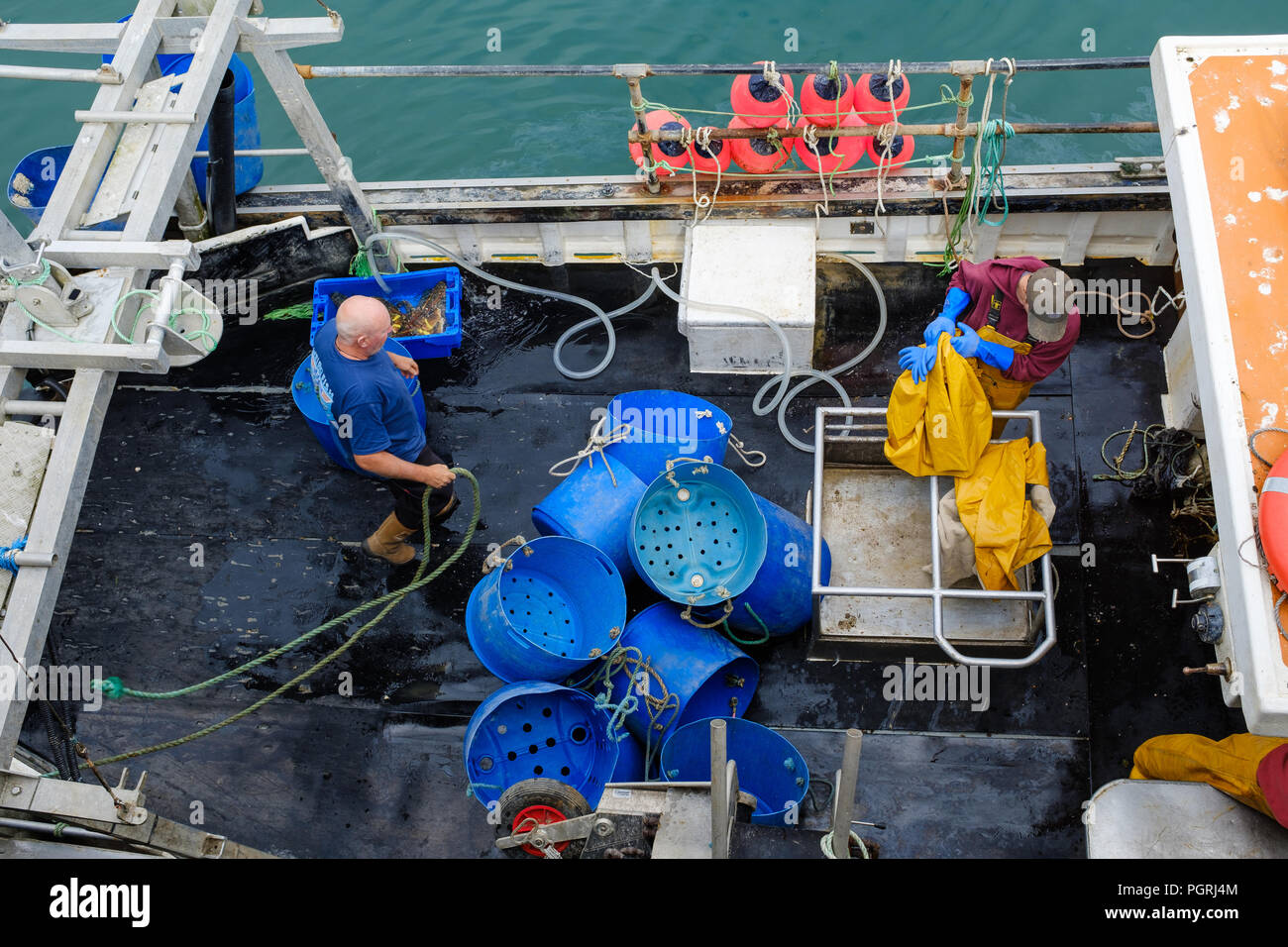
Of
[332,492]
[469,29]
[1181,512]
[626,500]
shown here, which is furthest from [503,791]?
[469,29]

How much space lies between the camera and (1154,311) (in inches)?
225

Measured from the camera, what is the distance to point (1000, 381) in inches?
191

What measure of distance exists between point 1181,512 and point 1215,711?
96cm

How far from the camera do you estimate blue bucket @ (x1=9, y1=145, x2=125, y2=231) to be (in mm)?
5953

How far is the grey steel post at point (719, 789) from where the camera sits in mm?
2828

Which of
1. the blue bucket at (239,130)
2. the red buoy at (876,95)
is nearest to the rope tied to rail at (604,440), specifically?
the blue bucket at (239,130)

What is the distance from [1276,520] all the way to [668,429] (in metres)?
2.51

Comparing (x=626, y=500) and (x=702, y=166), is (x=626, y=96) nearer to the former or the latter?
(x=702, y=166)

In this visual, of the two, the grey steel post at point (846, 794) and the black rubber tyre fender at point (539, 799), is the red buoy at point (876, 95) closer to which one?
the black rubber tyre fender at point (539, 799)

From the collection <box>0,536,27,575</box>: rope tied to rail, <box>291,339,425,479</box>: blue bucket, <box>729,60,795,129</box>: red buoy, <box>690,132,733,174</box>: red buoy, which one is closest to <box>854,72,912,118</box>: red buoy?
<box>729,60,795,129</box>: red buoy

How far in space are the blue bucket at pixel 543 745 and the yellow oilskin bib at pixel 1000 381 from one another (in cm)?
239

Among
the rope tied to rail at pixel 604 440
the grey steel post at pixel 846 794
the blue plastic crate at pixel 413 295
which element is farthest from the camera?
the blue plastic crate at pixel 413 295

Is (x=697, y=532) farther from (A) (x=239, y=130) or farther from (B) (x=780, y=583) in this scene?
(A) (x=239, y=130)

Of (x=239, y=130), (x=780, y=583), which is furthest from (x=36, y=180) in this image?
(x=780, y=583)
